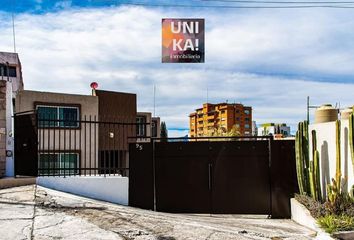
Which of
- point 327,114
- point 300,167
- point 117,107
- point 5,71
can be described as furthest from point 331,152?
point 5,71

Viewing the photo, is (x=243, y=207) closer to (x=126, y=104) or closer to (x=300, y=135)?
(x=300, y=135)

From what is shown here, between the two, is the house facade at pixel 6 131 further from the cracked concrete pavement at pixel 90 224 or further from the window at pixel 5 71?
the window at pixel 5 71

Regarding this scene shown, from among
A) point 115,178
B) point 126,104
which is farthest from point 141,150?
point 126,104

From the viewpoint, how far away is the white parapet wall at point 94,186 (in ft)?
33.3

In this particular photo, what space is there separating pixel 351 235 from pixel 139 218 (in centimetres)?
393

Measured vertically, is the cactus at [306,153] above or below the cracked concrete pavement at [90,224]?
above

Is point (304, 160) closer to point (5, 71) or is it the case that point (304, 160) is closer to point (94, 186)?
point (94, 186)

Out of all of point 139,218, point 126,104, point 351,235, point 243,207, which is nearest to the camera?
point 351,235

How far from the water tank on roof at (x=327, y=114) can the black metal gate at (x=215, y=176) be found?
1.16m

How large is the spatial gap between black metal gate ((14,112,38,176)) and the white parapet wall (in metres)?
0.55

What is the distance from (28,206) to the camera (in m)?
8.16

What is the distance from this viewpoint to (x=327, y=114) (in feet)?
32.9

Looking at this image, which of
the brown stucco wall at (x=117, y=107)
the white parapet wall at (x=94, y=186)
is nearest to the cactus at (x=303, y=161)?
the white parapet wall at (x=94, y=186)

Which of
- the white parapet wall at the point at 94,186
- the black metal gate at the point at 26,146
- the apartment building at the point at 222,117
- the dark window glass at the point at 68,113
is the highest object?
the apartment building at the point at 222,117
